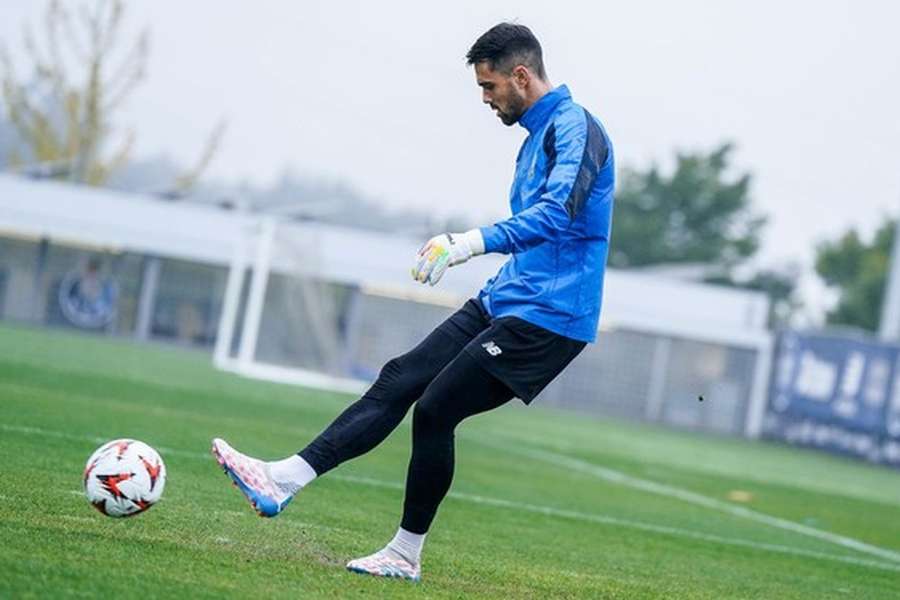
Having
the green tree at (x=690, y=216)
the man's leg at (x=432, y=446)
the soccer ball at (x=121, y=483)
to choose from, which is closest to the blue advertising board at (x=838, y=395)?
the man's leg at (x=432, y=446)

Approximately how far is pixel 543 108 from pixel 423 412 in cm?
125

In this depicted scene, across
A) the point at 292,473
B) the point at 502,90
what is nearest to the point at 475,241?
the point at 502,90

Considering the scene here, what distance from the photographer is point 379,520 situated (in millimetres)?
9047

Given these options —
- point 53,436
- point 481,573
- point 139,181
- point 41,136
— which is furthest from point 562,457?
point 139,181

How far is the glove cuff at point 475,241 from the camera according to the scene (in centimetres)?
642

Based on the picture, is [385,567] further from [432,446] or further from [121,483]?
[121,483]

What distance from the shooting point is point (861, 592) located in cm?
893

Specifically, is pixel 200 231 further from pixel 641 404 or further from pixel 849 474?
pixel 849 474

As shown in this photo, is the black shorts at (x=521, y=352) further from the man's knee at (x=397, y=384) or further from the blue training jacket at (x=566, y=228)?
the man's knee at (x=397, y=384)

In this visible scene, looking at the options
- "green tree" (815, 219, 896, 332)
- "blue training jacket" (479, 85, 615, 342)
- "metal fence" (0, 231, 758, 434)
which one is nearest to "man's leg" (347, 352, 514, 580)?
"blue training jacket" (479, 85, 615, 342)

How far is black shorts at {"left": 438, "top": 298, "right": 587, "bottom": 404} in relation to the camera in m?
6.76

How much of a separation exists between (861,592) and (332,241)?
32.7m

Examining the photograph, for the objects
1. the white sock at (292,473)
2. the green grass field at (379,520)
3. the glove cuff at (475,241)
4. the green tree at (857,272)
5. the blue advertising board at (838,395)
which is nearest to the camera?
the green grass field at (379,520)

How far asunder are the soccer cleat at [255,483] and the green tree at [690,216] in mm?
66501
